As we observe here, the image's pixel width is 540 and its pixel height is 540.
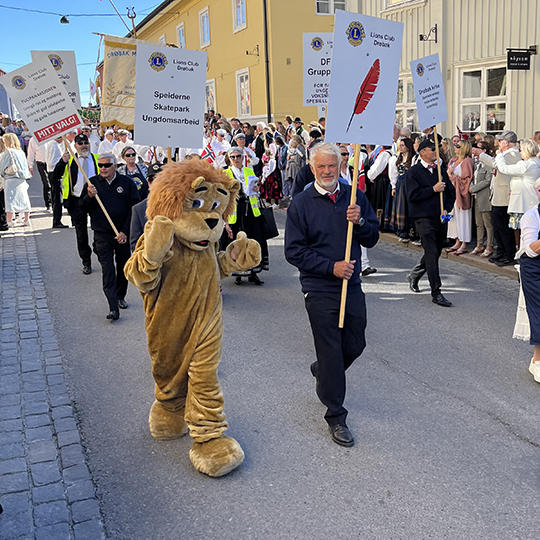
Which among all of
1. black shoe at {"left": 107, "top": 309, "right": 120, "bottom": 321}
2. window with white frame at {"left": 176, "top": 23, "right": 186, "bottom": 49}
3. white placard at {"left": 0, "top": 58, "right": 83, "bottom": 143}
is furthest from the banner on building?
window with white frame at {"left": 176, "top": 23, "right": 186, "bottom": 49}

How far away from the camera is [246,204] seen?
9164 mm

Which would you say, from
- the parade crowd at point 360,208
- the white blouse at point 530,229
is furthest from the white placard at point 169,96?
the white blouse at point 530,229

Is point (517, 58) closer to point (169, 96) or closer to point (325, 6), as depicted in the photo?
point (169, 96)

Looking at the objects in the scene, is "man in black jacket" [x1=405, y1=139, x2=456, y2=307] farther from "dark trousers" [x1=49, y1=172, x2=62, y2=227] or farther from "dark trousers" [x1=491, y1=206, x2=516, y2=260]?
"dark trousers" [x1=49, y1=172, x2=62, y2=227]

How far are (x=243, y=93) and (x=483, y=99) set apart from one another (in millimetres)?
15190

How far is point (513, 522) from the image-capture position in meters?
3.53

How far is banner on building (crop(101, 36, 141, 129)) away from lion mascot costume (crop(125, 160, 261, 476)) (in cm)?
864

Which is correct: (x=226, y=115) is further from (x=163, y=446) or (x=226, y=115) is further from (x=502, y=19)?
(x=163, y=446)

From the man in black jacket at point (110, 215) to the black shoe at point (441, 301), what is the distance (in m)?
3.89

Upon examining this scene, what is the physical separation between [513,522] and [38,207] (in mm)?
17419

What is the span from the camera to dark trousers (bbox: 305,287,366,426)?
449cm

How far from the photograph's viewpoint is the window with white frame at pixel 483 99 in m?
14.8

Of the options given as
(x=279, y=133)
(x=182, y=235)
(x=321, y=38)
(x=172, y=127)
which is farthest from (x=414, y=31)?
(x=182, y=235)

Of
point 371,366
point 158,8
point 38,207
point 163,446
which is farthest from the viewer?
point 158,8
